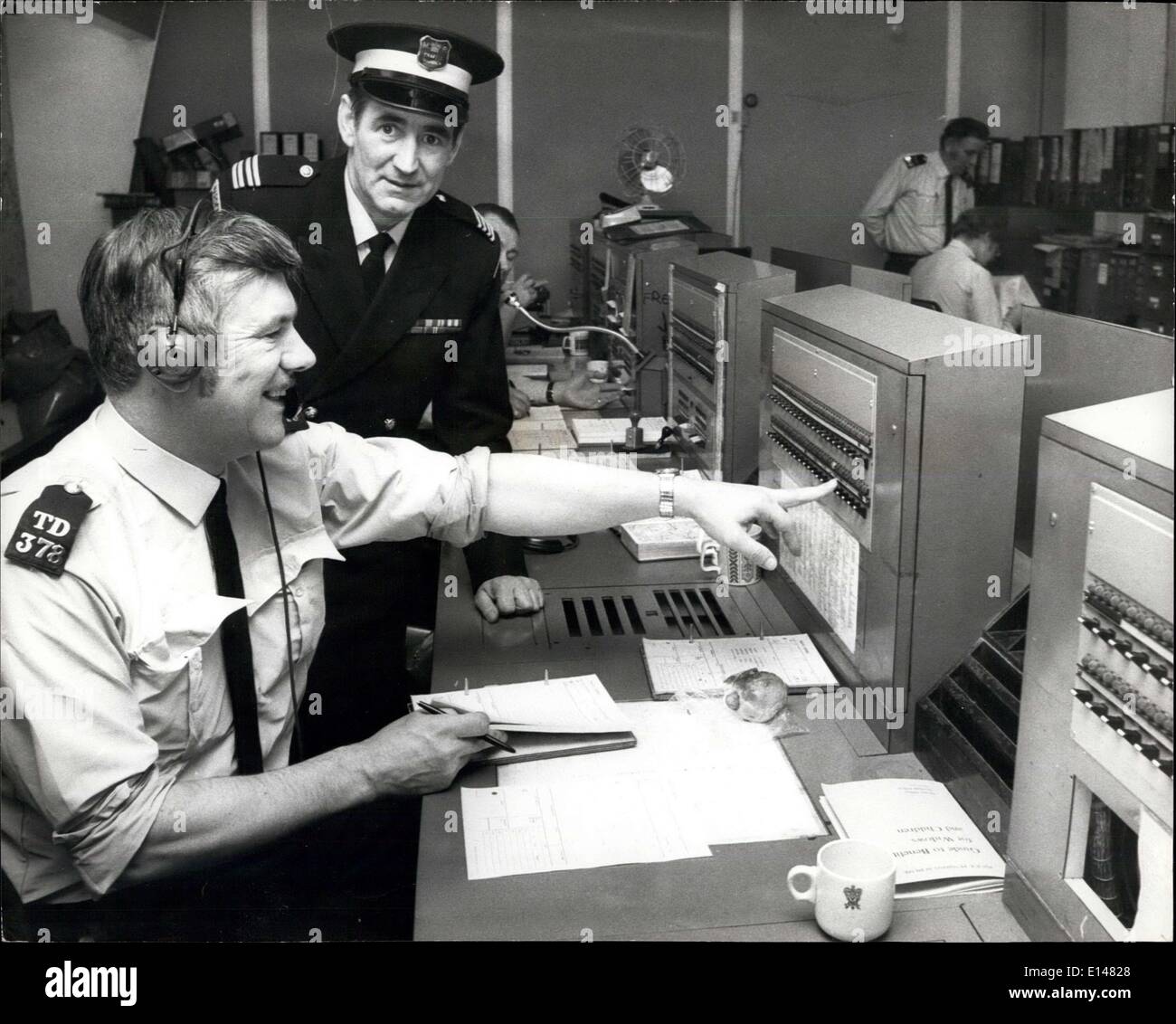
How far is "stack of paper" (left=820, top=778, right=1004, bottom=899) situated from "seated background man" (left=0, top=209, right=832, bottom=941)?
425 mm

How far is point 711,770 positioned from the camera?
1559 millimetres

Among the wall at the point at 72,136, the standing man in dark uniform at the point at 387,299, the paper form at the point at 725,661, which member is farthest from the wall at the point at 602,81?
the paper form at the point at 725,661

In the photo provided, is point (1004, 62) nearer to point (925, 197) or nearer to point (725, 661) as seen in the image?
point (925, 197)

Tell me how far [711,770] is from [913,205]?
3.04m

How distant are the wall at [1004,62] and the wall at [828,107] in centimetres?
12

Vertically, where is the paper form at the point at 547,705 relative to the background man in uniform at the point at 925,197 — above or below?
below

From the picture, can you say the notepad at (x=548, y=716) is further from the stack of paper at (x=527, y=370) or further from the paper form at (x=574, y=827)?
the stack of paper at (x=527, y=370)

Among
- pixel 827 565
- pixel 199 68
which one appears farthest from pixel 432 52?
pixel 827 565

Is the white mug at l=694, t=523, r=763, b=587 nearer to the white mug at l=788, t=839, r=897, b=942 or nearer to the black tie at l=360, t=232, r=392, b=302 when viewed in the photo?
the black tie at l=360, t=232, r=392, b=302

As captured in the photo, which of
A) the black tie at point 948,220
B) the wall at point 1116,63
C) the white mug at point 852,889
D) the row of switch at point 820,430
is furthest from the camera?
the black tie at point 948,220

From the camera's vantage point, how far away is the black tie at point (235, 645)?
5.19 feet

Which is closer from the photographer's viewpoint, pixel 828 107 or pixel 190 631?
pixel 190 631

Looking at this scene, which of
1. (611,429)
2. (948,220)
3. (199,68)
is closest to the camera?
(199,68)

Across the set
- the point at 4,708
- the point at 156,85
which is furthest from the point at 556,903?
the point at 156,85
